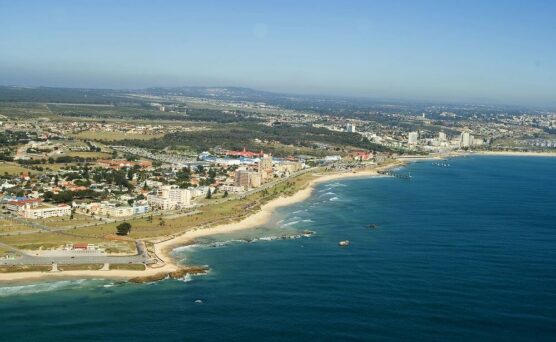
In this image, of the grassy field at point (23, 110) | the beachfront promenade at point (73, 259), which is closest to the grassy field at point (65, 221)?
the beachfront promenade at point (73, 259)

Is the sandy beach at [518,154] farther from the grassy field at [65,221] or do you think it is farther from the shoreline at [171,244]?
the grassy field at [65,221]

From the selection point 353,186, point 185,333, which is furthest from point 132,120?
point 185,333

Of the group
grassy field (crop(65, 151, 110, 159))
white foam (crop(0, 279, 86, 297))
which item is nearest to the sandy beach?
grassy field (crop(65, 151, 110, 159))

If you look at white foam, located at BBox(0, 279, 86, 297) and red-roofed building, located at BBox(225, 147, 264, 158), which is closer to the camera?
white foam, located at BBox(0, 279, 86, 297)

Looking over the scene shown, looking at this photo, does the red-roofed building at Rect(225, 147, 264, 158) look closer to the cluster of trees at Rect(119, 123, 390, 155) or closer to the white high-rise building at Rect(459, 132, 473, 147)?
the cluster of trees at Rect(119, 123, 390, 155)

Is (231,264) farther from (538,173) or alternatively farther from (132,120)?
(132,120)

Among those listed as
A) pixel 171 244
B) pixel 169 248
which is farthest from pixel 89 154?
pixel 169 248

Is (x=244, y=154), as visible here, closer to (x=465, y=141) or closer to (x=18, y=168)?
(x=18, y=168)
